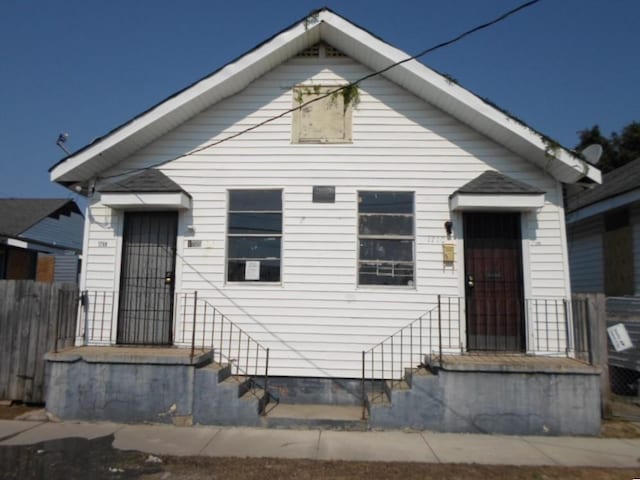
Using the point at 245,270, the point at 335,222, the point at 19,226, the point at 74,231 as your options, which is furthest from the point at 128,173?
the point at 74,231

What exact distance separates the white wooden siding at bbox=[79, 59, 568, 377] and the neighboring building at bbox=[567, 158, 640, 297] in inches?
94.1

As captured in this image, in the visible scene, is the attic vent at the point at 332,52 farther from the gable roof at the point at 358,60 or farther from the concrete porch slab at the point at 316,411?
the concrete porch slab at the point at 316,411

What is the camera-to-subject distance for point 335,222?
7.32 metres

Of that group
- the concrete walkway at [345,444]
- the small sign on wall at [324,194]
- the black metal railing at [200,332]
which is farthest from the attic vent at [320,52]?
the concrete walkway at [345,444]

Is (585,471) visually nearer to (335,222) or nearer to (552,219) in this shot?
(552,219)

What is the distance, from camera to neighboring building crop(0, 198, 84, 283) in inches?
611

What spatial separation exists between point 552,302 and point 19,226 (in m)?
18.6

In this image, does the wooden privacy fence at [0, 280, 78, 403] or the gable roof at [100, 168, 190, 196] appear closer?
the wooden privacy fence at [0, 280, 78, 403]

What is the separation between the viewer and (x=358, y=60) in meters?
7.62

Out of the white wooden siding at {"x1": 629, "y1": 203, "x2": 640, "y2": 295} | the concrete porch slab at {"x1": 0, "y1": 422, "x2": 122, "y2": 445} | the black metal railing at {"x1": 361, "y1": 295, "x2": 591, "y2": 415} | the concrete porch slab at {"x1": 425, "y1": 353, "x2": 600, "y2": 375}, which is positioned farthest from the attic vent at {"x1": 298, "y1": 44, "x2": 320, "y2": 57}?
the white wooden siding at {"x1": 629, "y1": 203, "x2": 640, "y2": 295}

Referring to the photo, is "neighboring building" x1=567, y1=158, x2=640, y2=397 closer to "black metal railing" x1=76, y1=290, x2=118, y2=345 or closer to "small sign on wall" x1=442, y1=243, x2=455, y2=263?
"small sign on wall" x1=442, y1=243, x2=455, y2=263

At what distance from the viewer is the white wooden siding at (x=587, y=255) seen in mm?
10797

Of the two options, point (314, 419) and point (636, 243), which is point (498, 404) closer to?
point (314, 419)

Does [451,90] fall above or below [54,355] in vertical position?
above
